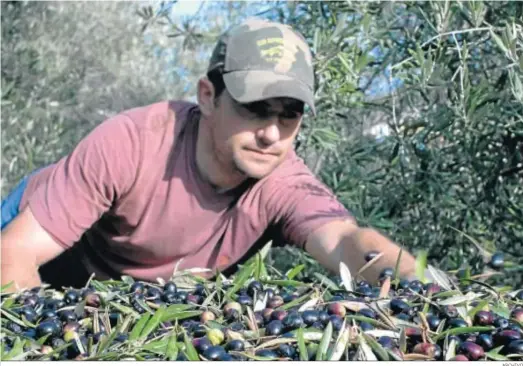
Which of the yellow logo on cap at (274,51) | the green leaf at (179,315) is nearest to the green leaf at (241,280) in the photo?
the green leaf at (179,315)

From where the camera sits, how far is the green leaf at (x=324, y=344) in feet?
4.02

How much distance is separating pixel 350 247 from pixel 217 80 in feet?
2.69

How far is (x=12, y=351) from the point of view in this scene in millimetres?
1361

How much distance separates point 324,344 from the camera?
125 cm

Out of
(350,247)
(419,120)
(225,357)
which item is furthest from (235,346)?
(419,120)

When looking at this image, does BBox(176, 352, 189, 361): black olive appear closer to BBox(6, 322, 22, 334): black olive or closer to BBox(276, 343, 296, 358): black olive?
BBox(276, 343, 296, 358): black olive

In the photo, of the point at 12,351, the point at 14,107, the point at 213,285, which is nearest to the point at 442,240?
the point at 213,285

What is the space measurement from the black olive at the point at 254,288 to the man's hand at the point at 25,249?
3.78 ft

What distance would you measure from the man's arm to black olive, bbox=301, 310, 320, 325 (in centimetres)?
62

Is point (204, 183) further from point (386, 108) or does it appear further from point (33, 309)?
point (33, 309)

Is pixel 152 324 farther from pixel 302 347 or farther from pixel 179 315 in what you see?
pixel 302 347

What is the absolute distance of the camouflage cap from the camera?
9.06 feet

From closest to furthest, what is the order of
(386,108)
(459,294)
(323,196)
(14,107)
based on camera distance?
(459,294) → (323,196) → (386,108) → (14,107)

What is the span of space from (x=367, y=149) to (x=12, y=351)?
2617mm
